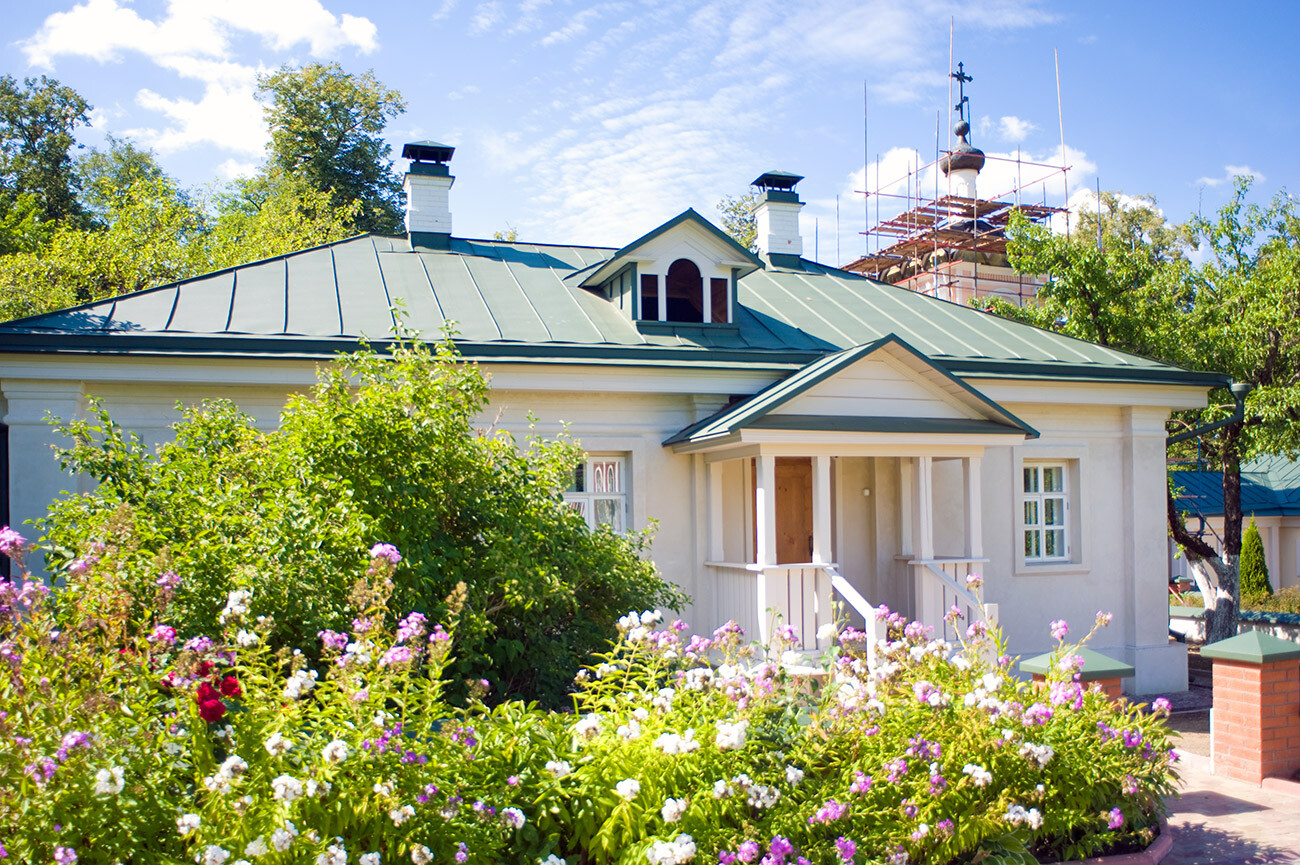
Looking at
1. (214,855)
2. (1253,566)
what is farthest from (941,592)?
(1253,566)

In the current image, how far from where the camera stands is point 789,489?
11047 mm

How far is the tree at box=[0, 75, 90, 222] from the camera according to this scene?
3075 centimetres

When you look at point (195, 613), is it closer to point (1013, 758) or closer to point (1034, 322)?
point (1013, 758)

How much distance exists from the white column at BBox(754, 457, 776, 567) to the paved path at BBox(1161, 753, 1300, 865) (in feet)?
12.7

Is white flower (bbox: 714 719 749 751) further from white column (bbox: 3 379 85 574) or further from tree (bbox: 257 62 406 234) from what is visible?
tree (bbox: 257 62 406 234)

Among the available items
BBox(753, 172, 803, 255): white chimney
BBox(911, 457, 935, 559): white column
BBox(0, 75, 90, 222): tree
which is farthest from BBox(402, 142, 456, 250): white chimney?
BBox(0, 75, 90, 222): tree

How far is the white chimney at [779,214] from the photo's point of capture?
14820mm

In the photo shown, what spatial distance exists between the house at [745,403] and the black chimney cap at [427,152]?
5.5 inches

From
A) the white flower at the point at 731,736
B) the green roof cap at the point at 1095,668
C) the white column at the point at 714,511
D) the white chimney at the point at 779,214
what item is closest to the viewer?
the white flower at the point at 731,736

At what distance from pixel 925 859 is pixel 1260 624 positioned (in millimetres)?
13151

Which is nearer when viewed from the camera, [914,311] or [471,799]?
[471,799]

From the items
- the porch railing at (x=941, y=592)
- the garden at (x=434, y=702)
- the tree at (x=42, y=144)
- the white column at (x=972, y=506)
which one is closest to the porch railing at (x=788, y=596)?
the porch railing at (x=941, y=592)

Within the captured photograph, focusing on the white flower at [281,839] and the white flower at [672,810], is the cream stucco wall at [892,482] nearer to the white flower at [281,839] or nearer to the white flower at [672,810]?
the white flower at [672,810]

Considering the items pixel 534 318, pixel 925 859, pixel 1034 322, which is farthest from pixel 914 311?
pixel 925 859
